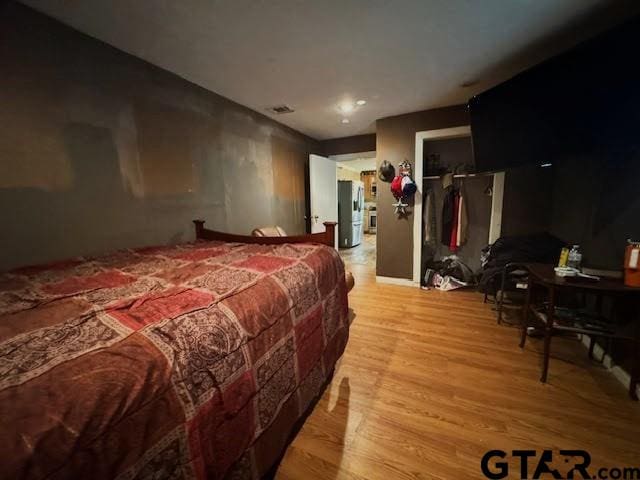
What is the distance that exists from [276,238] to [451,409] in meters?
1.64

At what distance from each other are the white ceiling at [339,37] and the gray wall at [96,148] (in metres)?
0.17

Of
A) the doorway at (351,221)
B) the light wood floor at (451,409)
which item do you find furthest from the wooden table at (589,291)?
the doorway at (351,221)

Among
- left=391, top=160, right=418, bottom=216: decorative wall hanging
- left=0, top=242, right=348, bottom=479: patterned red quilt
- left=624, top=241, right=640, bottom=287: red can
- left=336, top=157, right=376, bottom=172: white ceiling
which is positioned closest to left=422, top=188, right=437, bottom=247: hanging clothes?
left=391, top=160, right=418, bottom=216: decorative wall hanging

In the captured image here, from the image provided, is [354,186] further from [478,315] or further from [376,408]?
[376,408]

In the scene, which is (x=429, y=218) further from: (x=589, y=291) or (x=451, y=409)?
(x=451, y=409)

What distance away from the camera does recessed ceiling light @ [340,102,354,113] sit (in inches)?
117

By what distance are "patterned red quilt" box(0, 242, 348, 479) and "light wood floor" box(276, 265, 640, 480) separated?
260 mm

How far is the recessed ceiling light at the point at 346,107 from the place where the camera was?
2969 mm

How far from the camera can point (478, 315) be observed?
8.79ft

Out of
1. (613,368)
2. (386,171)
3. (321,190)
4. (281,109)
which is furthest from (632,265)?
(321,190)

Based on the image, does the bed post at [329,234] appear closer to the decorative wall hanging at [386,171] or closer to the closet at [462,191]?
the decorative wall hanging at [386,171]

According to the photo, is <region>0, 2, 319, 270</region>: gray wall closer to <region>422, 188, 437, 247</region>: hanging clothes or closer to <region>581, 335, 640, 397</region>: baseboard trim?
<region>422, 188, 437, 247</region>: hanging clothes

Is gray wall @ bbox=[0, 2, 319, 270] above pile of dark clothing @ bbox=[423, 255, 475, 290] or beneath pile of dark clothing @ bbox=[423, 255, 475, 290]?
above

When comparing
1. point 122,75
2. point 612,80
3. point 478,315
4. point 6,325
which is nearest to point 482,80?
point 612,80
